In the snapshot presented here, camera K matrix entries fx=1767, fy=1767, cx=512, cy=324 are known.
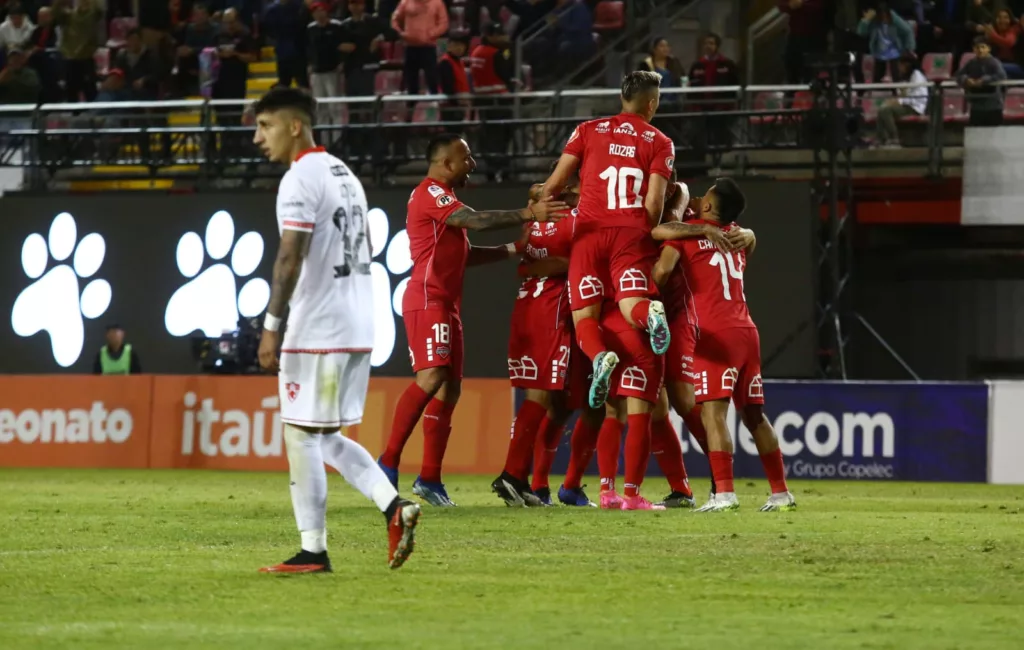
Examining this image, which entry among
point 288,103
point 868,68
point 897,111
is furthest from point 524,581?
point 868,68

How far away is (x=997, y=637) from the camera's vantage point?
5.79m

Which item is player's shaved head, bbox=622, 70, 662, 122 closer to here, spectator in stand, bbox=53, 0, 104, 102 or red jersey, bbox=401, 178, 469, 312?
red jersey, bbox=401, 178, 469, 312

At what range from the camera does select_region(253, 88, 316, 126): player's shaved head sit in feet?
25.0

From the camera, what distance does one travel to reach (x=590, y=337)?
35.9ft

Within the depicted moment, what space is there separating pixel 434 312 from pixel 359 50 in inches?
479

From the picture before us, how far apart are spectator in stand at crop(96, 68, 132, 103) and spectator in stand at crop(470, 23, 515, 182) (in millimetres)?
5185

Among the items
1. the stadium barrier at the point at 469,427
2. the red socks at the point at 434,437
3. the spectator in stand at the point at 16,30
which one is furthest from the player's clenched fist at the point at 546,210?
the spectator in stand at the point at 16,30

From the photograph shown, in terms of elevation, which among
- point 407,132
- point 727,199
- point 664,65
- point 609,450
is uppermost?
point 664,65

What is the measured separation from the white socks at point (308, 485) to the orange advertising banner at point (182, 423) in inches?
460

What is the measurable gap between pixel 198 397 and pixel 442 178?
363 inches

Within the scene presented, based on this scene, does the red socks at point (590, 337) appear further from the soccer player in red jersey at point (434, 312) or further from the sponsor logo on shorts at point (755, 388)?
the sponsor logo on shorts at point (755, 388)

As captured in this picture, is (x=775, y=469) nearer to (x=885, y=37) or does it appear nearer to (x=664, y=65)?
(x=664, y=65)

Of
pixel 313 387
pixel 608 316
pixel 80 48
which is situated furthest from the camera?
pixel 80 48

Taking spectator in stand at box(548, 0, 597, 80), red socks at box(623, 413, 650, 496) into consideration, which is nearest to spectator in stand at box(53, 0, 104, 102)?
spectator in stand at box(548, 0, 597, 80)
